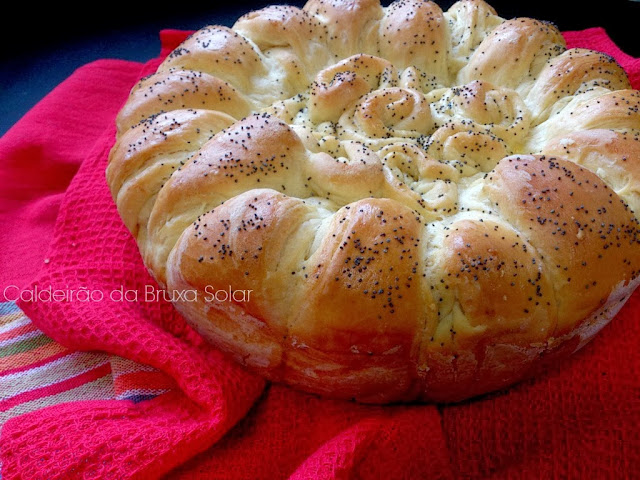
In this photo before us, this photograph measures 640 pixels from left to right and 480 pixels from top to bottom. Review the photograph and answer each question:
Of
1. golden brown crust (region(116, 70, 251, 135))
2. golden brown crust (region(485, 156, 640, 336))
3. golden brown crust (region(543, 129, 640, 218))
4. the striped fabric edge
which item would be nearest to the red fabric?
the striped fabric edge

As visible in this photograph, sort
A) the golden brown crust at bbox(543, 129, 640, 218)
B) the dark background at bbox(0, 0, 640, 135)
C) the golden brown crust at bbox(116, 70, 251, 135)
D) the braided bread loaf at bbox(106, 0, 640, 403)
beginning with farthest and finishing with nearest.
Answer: the dark background at bbox(0, 0, 640, 135)
the golden brown crust at bbox(116, 70, 251, 135)
the golden brown crust at bbox(543, 129, 640, 218)
the braided bread loaf at bbox(106, 0, 640, 403)

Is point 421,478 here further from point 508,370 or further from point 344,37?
point 344,37

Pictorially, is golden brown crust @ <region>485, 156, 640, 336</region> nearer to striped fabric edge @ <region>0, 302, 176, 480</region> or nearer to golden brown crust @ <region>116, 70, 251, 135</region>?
golden brown crust @ <region>116, 70, 251, 135</region>

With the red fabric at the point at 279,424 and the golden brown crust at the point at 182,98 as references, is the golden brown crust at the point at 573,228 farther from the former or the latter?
the golden brown crust at the point at 182,98

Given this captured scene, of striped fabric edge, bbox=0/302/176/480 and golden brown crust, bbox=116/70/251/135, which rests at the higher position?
golden brown crust, bbox=116/70/251/135

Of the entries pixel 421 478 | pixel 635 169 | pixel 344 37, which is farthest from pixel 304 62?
pixel 421 478

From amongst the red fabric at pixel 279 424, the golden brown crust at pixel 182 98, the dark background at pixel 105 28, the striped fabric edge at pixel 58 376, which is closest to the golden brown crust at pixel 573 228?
the red fabric at pixel 279 424
